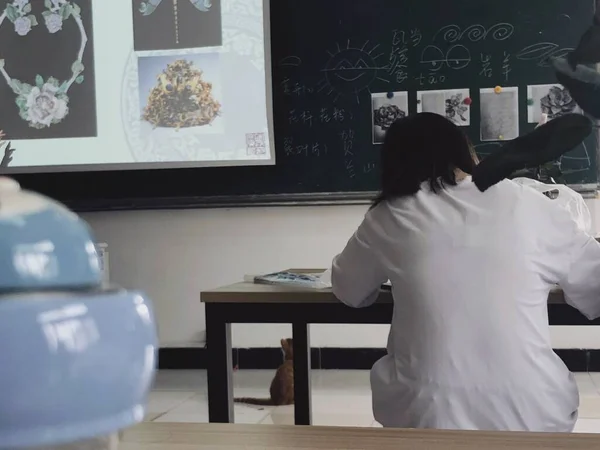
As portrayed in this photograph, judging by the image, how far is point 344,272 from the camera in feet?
5.31

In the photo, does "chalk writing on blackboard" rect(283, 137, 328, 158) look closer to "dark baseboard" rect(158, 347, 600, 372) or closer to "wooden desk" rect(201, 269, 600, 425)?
"dark baseboard" rect(158, 347, 600, 372)

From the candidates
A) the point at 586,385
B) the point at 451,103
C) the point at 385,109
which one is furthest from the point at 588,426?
the point at 385,109

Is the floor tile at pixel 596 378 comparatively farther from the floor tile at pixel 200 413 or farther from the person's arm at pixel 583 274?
the person's arm at pixel 583 274

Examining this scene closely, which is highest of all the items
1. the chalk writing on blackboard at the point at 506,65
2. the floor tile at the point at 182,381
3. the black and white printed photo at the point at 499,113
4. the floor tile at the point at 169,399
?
the chalk writing on blackboard at the point at 506,65

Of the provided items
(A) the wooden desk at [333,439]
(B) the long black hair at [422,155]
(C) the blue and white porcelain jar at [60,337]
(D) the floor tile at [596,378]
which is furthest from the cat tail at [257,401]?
(C) the blue and white porcelain jar at [60,337]

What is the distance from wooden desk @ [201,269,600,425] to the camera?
68.7 inches

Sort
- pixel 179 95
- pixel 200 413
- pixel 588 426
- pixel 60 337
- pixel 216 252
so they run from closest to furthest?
pixel 60 337
pixel 588 426
pixel 200 413
pixel 179 95
pixel 216 252

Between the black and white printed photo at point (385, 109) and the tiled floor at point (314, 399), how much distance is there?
1.19 metres

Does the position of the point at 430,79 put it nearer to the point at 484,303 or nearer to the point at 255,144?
the point at 255,144

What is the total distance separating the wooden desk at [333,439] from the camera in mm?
514

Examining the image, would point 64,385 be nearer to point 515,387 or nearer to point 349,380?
point 515,387

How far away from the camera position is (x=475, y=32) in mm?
3369

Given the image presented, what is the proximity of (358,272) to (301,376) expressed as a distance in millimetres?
829

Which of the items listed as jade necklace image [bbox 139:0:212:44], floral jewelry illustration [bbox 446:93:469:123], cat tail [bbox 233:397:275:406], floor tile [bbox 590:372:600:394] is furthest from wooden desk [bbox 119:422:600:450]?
jade necklace image [bbox 139:0:212:44]
